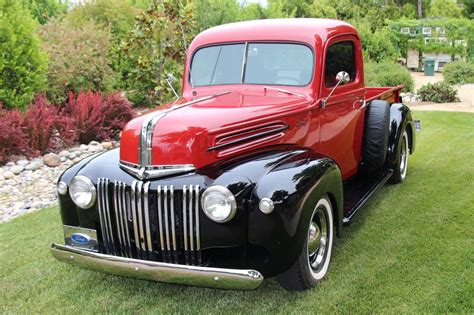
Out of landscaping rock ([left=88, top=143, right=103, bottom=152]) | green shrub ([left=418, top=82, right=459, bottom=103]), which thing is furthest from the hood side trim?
green shrub ([left=418, top=82, right=459, bottom=103])

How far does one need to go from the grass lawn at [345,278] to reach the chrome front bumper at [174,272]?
0.41 meters

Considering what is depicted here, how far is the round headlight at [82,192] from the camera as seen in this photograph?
3.16m

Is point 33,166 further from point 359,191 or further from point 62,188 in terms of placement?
point 359,191

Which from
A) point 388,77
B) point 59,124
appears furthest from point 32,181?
point 388,77

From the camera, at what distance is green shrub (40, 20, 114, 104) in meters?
9.91

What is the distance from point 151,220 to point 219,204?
1.46ft

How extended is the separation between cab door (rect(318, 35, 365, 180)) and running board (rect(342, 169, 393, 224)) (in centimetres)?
14

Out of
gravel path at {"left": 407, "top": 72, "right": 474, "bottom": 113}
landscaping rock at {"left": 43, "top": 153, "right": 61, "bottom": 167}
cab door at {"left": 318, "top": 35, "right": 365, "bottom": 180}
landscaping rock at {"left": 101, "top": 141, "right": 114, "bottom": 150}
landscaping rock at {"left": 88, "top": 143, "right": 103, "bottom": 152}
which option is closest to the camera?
cab door at {"left": 318, "top": 35, "right": 365, "bottom": 180}

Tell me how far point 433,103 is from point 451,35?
13.0 m

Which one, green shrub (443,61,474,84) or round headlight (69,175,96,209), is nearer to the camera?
round headlight (69,175,96,209)

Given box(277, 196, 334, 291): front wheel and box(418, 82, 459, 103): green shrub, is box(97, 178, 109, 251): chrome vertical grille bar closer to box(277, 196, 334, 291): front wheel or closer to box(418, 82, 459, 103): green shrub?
box(277, 196, 334, 291): front wheel

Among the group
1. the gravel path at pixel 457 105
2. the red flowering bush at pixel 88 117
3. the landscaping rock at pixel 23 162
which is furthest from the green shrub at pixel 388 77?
the landscaping rock at pixel 23 162

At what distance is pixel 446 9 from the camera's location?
113ft

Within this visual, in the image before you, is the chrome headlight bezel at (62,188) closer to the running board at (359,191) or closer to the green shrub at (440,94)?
the running board at (359,191)
